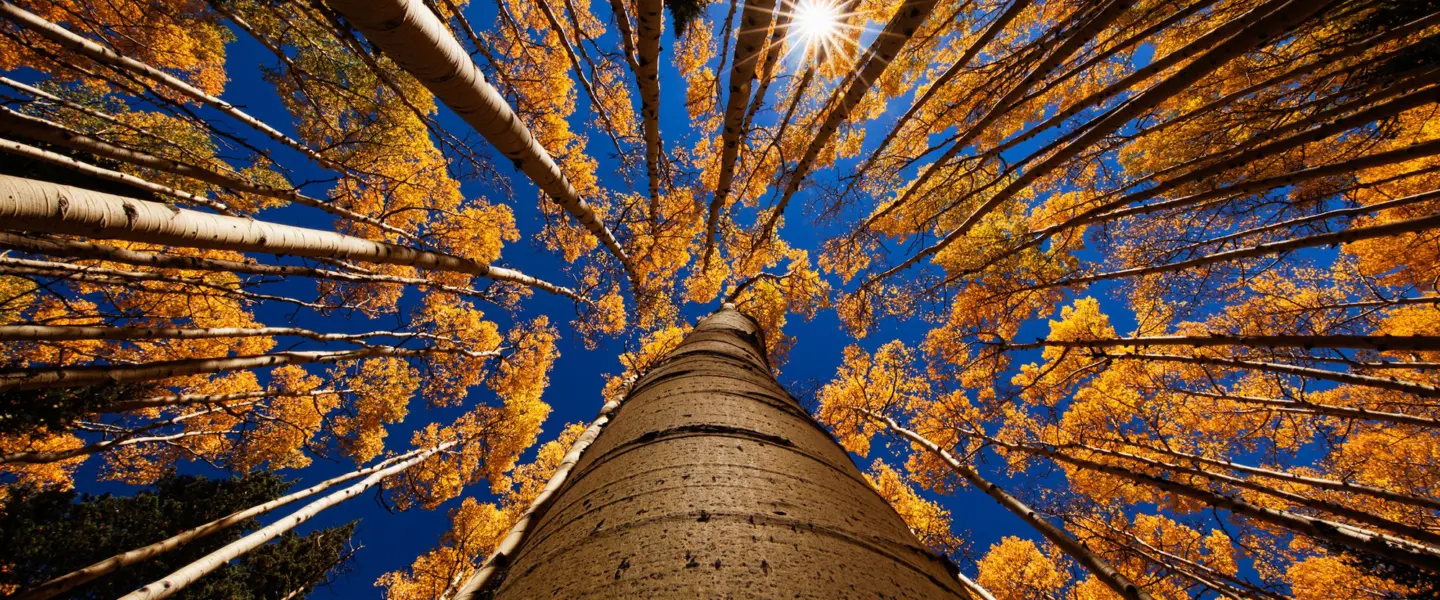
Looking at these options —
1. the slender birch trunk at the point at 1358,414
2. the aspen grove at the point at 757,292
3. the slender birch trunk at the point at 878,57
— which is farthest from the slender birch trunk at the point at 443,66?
the slender birch trunk at the point at 1358,414

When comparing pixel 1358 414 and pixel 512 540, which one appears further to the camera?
pixel 1358 414

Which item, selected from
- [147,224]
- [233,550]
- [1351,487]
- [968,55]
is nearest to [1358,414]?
[1351,487]

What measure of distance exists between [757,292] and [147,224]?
7643 mm

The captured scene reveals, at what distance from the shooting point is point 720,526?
80 cm

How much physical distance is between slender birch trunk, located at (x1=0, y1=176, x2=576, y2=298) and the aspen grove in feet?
0.04

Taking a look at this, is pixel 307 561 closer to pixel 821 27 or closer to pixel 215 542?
pixel 215 542

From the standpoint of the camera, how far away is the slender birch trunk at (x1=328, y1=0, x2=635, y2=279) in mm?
1610

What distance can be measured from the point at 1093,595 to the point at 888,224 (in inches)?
268

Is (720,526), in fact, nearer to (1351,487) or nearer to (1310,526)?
(1310,526)

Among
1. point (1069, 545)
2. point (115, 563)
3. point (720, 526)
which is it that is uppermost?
point (1069, 545)

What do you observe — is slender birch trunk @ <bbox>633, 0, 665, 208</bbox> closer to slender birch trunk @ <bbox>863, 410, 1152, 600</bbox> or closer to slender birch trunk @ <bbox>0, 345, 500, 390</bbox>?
slender birch trunk @ <bbox>0, 345, 500, 390</bbox>

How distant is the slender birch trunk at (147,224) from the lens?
1477 mm

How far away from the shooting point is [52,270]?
3.71 metres

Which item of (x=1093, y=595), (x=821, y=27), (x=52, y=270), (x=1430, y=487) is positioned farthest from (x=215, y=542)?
(x=1430, y=487)
